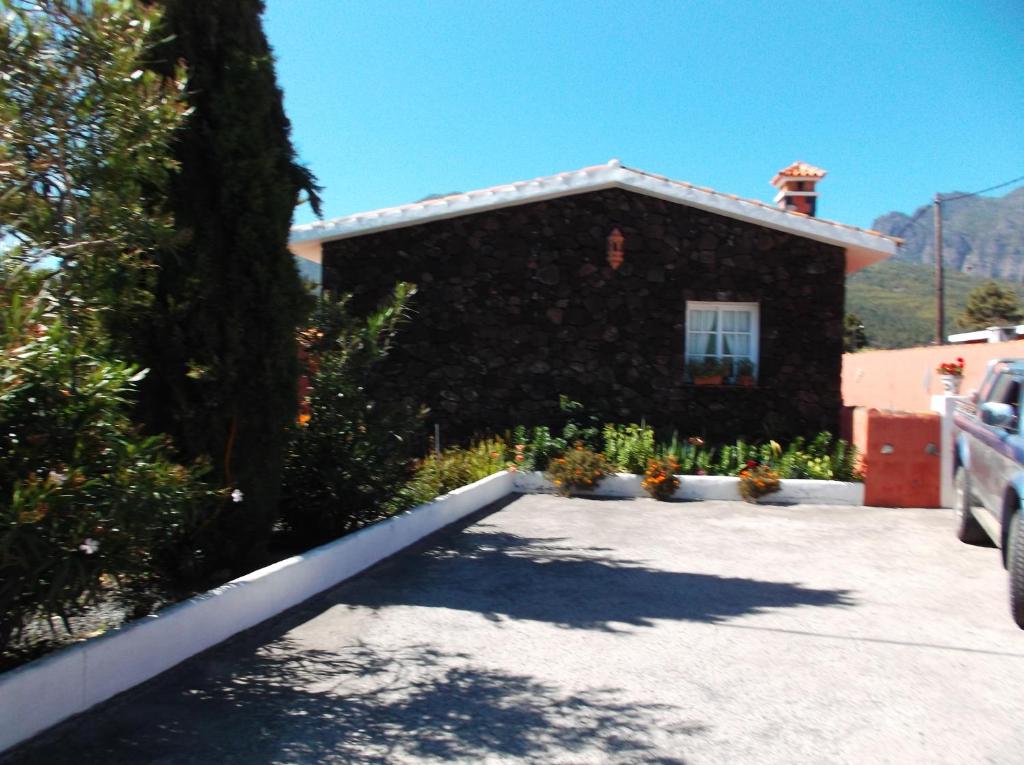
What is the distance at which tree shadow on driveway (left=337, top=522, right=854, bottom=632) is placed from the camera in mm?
5664

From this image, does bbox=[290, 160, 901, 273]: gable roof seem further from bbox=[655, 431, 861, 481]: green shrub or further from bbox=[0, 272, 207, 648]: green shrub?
bbox=[0, 272, 207, 648]: green shrub

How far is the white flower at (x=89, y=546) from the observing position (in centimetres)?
367

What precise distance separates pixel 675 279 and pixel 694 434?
2.28 metres

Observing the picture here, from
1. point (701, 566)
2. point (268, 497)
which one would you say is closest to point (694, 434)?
point (701, 566)

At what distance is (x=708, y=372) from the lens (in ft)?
38.7

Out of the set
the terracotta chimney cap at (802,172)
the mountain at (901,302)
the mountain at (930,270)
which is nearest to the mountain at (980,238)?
the mountain at (930,270)

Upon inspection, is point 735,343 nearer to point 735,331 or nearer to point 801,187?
point 735,331

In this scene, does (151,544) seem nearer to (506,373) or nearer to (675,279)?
(506,373)

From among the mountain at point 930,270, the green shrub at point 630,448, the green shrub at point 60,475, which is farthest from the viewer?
the mountain at point 930,270

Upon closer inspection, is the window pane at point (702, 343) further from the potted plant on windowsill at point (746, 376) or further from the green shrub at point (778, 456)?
the green shrub at point (778, 456)

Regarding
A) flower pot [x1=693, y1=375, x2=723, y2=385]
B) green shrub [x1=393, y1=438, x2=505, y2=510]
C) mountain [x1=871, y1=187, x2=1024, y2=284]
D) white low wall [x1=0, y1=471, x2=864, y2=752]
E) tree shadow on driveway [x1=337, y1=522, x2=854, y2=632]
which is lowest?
tree shadow on driveway [x1=337, y1=522, x2=854, y2=632]

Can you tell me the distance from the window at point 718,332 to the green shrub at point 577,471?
2.40 meters

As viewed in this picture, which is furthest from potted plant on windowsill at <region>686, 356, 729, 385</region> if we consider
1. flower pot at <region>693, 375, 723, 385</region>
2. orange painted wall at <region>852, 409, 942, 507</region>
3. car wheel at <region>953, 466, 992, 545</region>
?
car wheel at <region>953, 466, 992, 545</region>

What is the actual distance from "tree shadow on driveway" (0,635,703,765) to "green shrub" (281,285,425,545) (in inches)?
87.2
